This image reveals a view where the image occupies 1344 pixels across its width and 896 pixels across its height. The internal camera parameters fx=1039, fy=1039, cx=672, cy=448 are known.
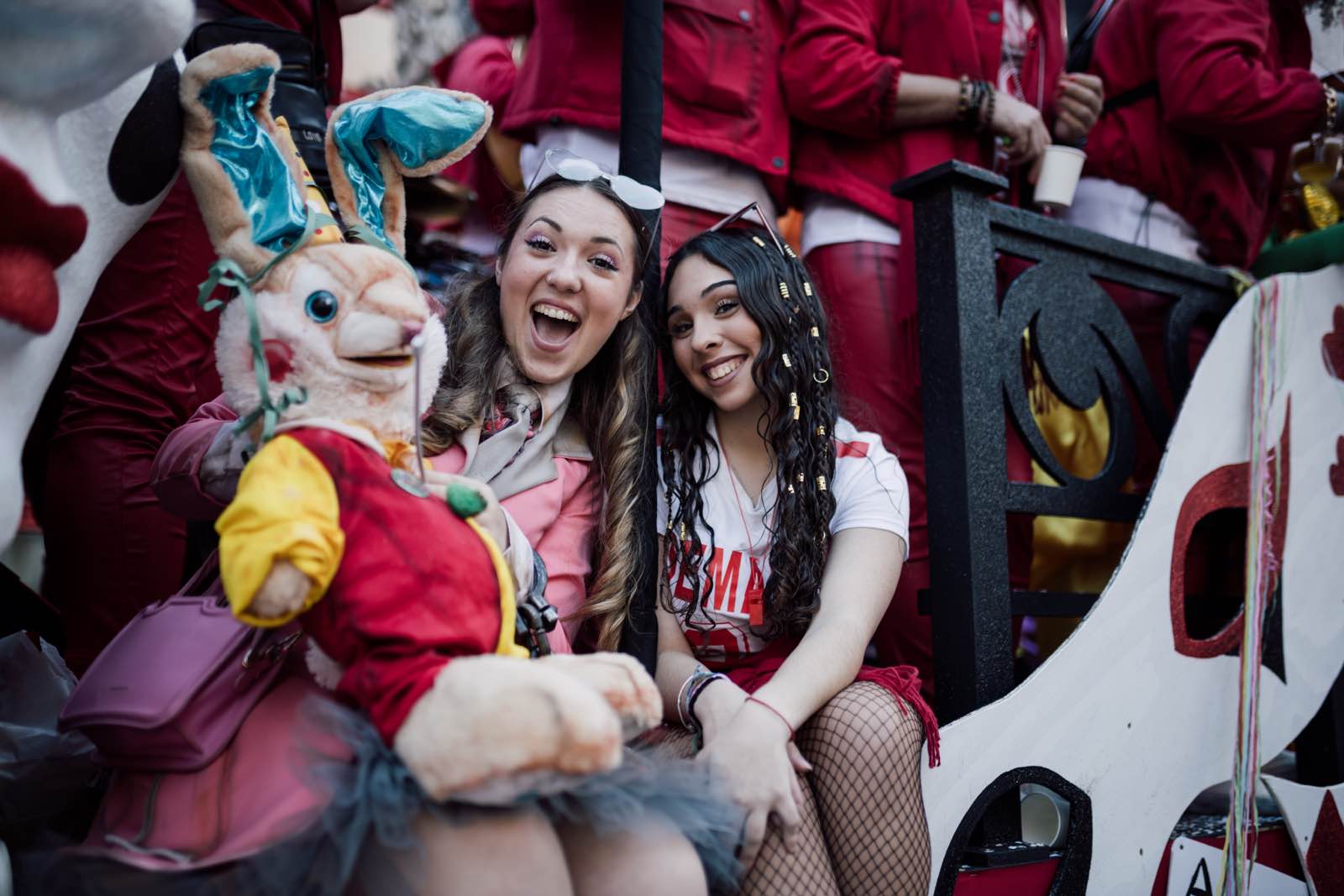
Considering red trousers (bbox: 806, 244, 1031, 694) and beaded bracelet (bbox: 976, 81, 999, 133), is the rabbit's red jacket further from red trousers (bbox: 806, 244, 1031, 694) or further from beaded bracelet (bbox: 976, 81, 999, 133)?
Result: beaded bracelet (bbox: 976, 81, 999, 133)

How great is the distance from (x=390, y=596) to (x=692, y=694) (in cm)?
71

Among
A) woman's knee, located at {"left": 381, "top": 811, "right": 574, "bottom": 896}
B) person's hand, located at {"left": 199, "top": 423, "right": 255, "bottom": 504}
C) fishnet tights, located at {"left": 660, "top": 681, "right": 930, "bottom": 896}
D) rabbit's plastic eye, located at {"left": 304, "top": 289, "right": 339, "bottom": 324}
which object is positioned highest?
rabbit's plastic eye, located at {"left": 304, "top": 289, "right": 339, "bottom": 324}

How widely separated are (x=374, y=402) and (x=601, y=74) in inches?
53.6

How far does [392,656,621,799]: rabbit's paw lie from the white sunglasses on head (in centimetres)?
87

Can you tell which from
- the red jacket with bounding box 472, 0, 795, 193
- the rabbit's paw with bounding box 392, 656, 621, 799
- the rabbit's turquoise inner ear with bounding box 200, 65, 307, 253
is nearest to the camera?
the rabbit's paw with bounding box 392, 656, 621, 799

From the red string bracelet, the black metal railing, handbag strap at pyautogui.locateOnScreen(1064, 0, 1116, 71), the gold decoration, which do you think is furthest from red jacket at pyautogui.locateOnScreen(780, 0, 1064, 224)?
the gold decoration

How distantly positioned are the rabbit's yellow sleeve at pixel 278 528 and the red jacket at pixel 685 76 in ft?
4.72

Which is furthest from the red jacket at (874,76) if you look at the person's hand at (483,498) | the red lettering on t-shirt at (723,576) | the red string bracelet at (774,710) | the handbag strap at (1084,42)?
the person's hand at (483,498)

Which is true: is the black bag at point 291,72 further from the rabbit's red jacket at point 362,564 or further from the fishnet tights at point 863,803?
the fishnet tights at point 863,803

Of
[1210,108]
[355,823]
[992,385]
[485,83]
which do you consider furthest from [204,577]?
[1210,108]

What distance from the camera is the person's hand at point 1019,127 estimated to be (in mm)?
2320

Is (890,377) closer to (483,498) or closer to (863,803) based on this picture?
(863,803)

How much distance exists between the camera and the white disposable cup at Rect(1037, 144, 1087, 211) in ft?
7.65

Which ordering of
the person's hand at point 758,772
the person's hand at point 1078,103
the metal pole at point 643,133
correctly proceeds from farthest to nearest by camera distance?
the person's hand at point 1078,103
the metal pole at point 643,133
the person's hand at point 758,772
